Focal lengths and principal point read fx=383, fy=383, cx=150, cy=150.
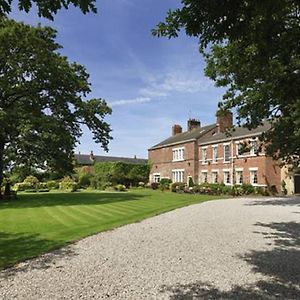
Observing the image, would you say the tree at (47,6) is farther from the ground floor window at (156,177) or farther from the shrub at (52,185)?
the ground floor window at (156,177)

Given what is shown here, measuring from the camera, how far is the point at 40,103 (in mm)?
32812

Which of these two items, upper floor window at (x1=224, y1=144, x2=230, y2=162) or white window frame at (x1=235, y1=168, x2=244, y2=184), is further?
upper floor window at (x1=224, y1=144, x2=230, y2=162)

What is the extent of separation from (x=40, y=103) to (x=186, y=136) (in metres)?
31.5

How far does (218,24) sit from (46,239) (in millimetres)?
9357

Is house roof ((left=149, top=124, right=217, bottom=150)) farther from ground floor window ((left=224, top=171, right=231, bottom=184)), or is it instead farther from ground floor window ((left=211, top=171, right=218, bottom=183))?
ground floor window ((left=224, top=171, right=231, bottom=184))

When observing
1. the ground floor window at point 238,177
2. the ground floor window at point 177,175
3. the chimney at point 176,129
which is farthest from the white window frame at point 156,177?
the ground floor window at point 238,177

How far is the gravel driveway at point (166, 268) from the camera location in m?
7.05

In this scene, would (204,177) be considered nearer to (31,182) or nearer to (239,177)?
(239,177)

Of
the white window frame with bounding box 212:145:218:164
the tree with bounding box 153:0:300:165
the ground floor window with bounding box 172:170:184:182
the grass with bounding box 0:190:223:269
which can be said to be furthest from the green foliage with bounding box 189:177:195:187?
the tree with bounding box 153:0:300:165

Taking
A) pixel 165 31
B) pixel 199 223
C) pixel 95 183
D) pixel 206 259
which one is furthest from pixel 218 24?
pixel 95 183

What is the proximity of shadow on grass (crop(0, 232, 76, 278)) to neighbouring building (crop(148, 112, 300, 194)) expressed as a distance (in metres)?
26.0

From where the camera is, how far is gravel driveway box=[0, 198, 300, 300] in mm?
7047

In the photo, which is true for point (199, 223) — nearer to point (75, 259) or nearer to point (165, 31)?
point (75, 259)

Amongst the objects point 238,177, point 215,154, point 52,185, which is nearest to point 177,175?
point 215,154
